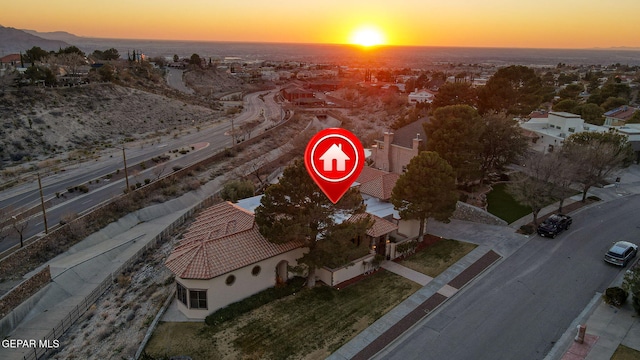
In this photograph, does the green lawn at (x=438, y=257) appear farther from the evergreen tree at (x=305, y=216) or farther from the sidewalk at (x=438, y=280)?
the evergreen tree at (x=305, y=216)

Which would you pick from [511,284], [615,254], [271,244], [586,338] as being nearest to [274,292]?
[271,244]

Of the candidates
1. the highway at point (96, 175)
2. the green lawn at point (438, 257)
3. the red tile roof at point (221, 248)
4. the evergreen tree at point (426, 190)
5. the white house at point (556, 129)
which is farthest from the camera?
the white house at point (556, 129)

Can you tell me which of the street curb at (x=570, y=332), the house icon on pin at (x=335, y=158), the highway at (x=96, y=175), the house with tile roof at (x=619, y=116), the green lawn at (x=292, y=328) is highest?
the house icon on pin at (x=335, y=158)

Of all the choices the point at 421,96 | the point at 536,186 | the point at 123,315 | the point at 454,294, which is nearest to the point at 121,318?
the point at 123,315

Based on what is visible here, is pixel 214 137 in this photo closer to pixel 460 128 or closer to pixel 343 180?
pixel 460 128

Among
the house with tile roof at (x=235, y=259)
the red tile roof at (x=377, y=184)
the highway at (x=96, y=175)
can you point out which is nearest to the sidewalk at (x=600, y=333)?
the house with tile roof at (x=235, y=259)

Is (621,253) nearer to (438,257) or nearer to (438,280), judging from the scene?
(438,257)

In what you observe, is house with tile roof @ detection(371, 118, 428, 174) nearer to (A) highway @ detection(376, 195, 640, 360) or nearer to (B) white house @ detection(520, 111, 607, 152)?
(A) highway @ detection(376, 195, 640, 360)
